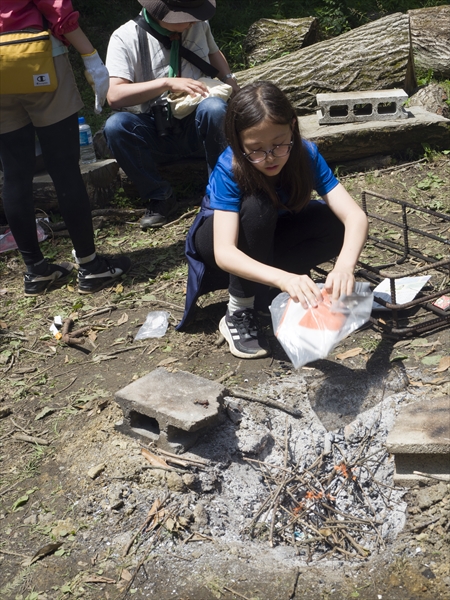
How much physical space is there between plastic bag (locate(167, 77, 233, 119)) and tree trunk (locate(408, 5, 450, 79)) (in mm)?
3198

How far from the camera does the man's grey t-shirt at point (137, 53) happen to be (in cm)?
448

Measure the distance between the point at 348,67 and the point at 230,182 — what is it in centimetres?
351

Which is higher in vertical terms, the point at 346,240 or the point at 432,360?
the point at 346,240

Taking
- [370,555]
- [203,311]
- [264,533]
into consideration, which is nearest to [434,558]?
[370,555]

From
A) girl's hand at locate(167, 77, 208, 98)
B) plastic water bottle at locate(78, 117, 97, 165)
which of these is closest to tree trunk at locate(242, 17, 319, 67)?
plastic water bottle at locate(78, 117, 97, 165)

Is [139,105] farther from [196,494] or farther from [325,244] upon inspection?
[196,494]

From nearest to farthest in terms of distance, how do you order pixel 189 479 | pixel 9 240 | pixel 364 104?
pixel 189 479
pixel 9 240
pixel 364 104

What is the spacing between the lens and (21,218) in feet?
13.0

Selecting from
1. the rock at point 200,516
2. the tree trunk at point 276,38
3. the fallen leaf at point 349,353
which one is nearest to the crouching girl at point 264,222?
the fallen leaf at point 349,353

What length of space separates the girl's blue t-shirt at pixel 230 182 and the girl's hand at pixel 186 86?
63.7 inches

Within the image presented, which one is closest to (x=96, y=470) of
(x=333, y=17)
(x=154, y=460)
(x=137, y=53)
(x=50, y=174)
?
(x=154, y=460)

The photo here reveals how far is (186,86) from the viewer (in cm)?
441

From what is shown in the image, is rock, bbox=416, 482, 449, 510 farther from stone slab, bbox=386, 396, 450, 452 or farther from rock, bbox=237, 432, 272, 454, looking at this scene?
rock, bbox=237, 432, 272, 454

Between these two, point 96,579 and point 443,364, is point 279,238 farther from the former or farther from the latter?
point 96,579
